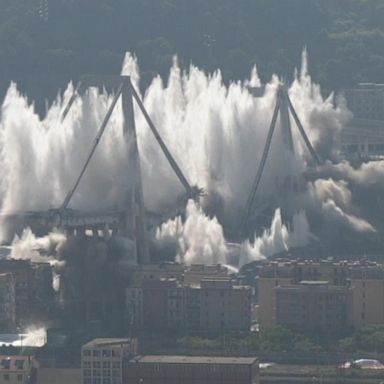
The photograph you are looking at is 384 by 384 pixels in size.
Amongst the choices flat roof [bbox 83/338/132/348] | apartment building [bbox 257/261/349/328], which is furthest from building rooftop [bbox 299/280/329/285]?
flat roof [bbox 83/338/132/348]

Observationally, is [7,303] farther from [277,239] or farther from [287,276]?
[277,239]

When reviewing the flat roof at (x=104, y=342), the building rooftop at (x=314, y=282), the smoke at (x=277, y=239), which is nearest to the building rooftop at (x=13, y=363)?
the flat roof at (x=104, y=342)

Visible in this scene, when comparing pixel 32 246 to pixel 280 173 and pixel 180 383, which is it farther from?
pixel 180 383

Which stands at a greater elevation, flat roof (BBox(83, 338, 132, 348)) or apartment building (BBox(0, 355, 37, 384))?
flat roof (BBox(83, 338, 132, 348))

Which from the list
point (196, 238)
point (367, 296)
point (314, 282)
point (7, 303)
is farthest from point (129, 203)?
point (367, 296)

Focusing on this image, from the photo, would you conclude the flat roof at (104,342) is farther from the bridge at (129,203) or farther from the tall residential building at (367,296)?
the bridge at (129,203)

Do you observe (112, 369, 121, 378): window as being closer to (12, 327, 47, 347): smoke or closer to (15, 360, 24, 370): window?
(15, 360, 24, 370): window
